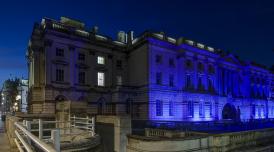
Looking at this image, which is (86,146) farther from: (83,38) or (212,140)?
(83,38)

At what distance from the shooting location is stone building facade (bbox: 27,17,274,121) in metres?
36.0

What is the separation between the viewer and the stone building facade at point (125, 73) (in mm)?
36031

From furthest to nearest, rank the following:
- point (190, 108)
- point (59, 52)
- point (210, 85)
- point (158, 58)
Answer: point (210, 85), point (190, 108), point (158, 58), point (59, 52)

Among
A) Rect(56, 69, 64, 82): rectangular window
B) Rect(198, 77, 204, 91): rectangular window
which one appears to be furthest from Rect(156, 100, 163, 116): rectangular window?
Rect(56, 69, 64, 82): rectangular window

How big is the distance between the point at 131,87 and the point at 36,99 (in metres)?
14.0

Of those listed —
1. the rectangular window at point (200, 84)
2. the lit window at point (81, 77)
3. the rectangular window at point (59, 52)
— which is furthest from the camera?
the rectangular window at point (200, 84)

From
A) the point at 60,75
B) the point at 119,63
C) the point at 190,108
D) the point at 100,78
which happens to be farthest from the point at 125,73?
the point at 190,108

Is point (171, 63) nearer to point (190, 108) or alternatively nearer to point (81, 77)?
point (190, 108)

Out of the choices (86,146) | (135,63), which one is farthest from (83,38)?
(86,146)

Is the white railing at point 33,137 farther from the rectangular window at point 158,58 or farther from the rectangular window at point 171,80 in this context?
the rectangular window at point 171,80

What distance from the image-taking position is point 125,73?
147ft

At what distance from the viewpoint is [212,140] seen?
18703mm

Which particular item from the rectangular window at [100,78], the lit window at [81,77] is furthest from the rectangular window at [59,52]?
the rectangular window at [100,78]

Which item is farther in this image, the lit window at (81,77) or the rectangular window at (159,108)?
the rectangular window at (159,108)
